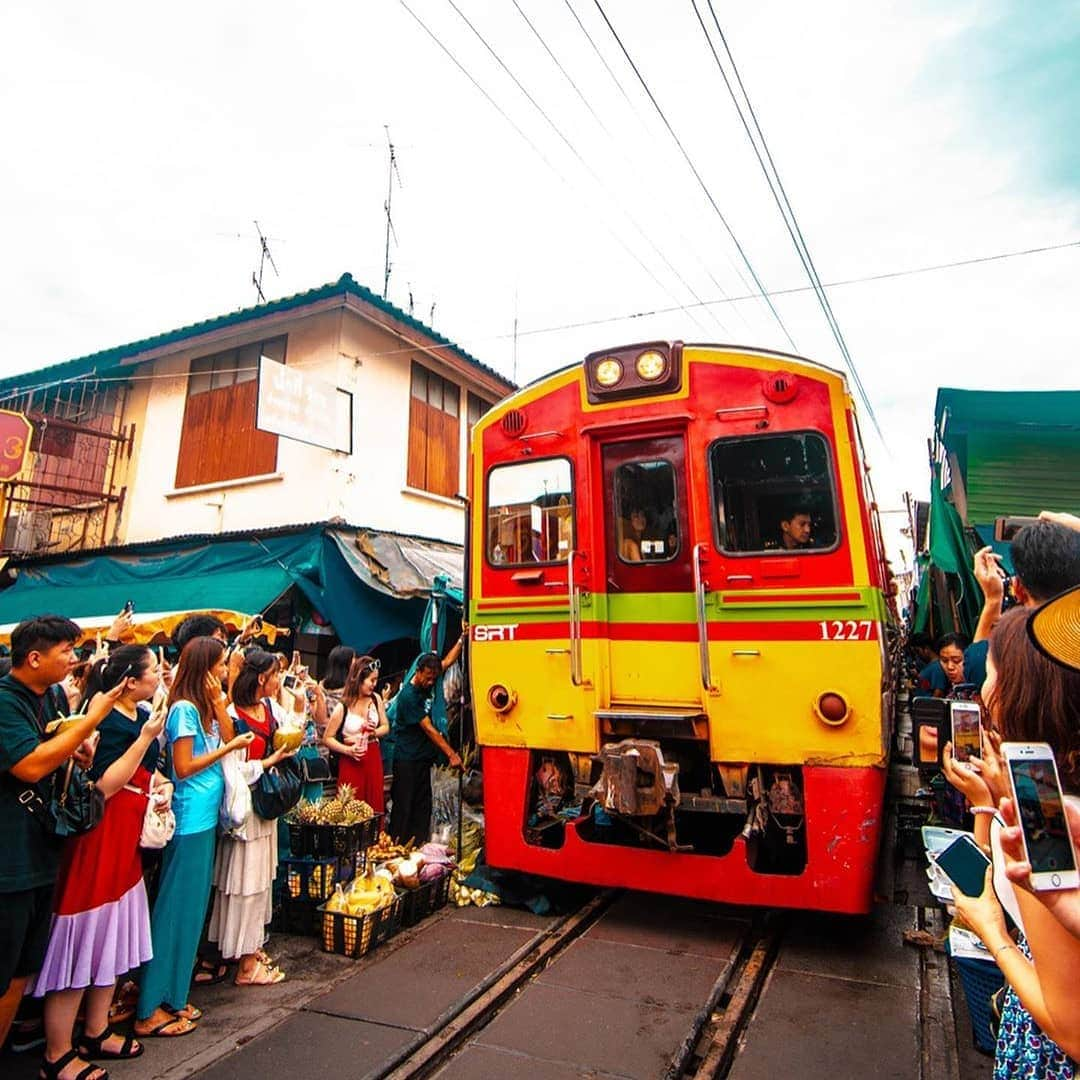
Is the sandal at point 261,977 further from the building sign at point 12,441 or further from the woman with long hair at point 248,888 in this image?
the building sign at point 12,441

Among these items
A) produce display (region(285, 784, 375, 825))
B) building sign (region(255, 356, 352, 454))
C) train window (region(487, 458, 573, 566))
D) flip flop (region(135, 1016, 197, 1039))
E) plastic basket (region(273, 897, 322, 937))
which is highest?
building sign (region(255, 356, 352, 454))

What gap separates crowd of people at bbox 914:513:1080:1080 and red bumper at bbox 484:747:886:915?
2440 millimetres

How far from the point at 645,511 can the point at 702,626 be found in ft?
3.35

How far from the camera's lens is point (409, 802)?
20.5ft

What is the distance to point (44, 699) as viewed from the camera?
333 centimetres

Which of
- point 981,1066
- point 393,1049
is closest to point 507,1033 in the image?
point 393,1049

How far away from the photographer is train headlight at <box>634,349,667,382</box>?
16.7 feet

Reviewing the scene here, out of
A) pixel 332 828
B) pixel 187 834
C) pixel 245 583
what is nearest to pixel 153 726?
pixel 187 834

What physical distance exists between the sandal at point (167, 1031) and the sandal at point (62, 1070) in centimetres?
38

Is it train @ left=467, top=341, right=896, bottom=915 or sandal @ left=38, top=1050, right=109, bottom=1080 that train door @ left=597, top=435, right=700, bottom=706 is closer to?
train @ left=467, top=341, right=896, bottom=915

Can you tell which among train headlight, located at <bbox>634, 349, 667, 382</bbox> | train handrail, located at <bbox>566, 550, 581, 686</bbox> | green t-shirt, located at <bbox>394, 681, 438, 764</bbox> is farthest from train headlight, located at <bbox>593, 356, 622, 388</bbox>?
green t-shirt, located at <bbox>394, 681, 438, 764</bbox>

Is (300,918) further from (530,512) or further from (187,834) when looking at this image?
(530,512)

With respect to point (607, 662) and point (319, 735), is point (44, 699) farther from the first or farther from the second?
point (319, 735)

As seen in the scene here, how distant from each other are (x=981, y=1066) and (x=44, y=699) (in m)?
4.48
